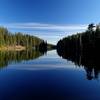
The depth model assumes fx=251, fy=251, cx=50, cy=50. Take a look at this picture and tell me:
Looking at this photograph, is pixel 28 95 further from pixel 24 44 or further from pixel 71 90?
pixel 24 44

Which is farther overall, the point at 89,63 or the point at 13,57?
the point at 13,57

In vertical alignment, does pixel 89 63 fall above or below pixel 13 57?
below

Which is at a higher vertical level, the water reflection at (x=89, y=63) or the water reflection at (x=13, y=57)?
the water reflection at (x=13, y=57)

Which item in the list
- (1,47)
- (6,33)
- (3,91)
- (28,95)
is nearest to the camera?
(28,95)

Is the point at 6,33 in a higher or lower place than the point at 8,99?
higher

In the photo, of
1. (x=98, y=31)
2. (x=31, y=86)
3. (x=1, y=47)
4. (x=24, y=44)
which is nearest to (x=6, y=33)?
(x=1, y=47)

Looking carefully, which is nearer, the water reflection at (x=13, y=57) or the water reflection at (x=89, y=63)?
the water reflection at (x=89, y=63)

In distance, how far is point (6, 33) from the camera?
160 meters

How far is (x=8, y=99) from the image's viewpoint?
1630 cm

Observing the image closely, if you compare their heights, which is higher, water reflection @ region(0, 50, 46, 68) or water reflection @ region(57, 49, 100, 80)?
water reflection @ region(0, 50, 46, 68)

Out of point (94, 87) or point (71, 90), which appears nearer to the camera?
point (71, 90)

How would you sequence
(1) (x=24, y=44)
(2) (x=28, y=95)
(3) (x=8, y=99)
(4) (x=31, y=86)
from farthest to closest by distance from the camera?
(1) (x=24, y=44)
(4) (x=31, y=86)
(2) (x=28, y=95)
(3) (x=8, y=99)

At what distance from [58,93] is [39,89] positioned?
6.60 feet

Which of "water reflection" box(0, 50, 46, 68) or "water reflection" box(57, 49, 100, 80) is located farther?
"water reflection" box(0, 50, 46, 68)
